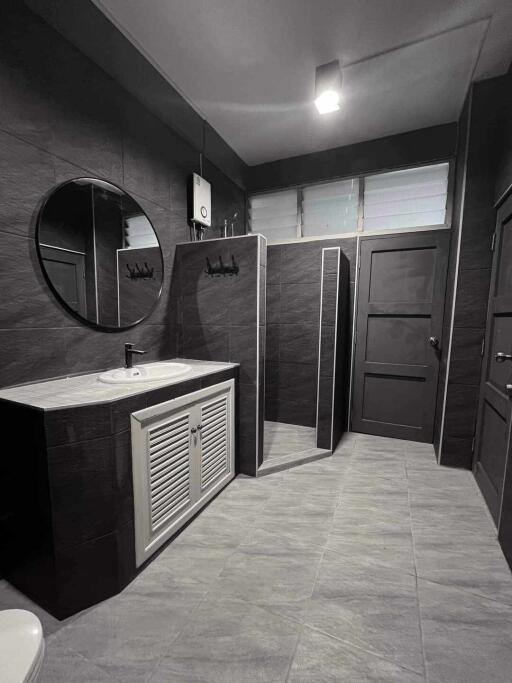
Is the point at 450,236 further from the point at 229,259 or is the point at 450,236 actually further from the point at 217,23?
the point at 217,23

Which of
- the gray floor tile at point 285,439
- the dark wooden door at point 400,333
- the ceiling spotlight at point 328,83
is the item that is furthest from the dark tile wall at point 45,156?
the dark wooden door at point 400,333

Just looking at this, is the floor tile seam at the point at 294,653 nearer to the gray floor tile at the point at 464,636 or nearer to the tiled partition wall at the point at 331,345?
the gray floor tile at the point at 464,636

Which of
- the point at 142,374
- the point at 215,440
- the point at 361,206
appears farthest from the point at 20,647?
the point at 361,206

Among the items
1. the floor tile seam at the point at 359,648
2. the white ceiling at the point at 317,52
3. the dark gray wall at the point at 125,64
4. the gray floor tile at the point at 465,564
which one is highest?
the white ceiling at the point at 317,52

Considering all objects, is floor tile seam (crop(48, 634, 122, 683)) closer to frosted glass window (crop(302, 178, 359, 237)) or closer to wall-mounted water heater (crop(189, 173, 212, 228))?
wall-mounted water heater (crop(189, 173, 212, 228))

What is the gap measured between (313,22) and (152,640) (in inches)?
128

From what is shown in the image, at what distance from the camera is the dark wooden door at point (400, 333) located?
9.41 feet

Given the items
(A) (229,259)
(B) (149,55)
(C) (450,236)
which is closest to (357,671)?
(A) (229,259)

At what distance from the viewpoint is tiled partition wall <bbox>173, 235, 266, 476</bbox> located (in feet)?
7.19

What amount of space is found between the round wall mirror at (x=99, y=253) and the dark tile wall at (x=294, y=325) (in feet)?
4.70

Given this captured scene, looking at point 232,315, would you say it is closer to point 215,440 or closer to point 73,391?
point 215,440

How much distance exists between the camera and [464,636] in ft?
3.87

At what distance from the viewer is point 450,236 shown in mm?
2762

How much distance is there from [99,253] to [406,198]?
9.56 feet
